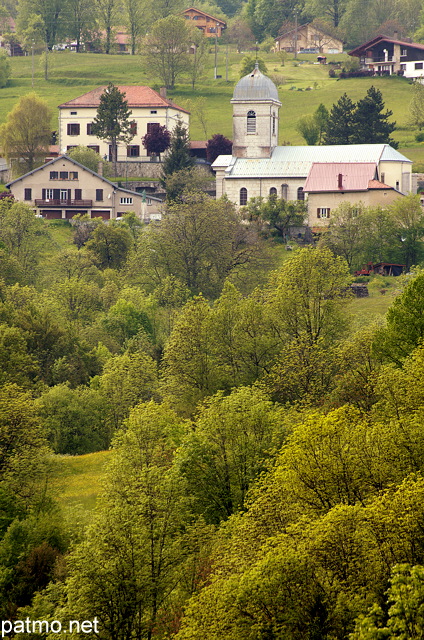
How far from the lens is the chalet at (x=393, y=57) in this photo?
144 meters

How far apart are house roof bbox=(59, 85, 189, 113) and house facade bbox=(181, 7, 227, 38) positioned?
2497 inches

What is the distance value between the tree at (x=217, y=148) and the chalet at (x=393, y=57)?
38.9 metres

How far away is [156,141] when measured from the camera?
113625 millimetres

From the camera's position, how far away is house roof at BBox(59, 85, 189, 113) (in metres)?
119

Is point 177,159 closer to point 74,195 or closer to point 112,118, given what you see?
point 112,118

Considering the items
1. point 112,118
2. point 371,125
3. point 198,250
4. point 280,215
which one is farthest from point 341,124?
point 198,250

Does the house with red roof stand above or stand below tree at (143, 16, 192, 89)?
below

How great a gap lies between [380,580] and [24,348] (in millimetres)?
33725

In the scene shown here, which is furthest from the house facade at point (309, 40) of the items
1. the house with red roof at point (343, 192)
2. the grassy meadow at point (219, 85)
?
the house with red roof at point (343, 192)

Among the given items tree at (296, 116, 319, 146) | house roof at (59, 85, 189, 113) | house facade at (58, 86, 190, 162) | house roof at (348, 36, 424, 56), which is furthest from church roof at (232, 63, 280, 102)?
house roof at (348, 36, 424, 56)

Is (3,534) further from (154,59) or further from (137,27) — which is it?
(137,27)

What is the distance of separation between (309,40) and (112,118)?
6452 cm

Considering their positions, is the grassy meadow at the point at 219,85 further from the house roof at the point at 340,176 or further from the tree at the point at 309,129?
the house roof at the point at 340,176

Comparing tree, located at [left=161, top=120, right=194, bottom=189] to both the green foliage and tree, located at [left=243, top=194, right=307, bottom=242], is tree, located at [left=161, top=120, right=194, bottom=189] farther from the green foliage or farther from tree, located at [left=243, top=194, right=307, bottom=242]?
tree, located at [left=243, top=194, right=307, bottom=242]
